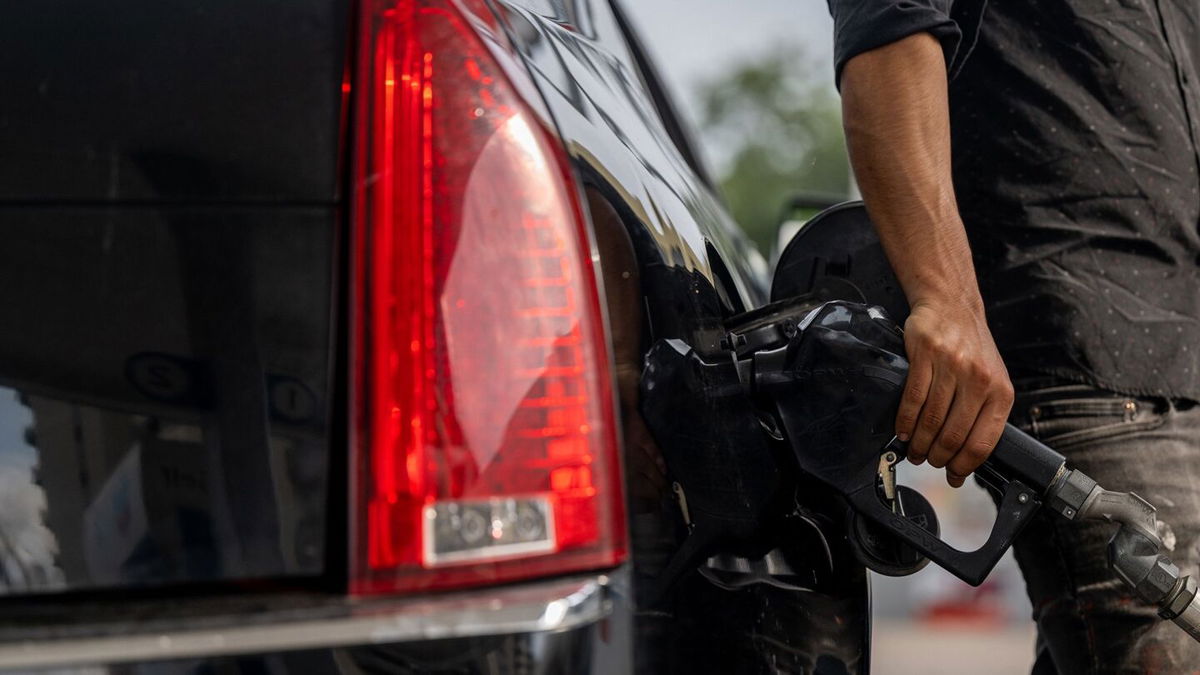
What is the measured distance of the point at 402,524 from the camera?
105 centimetres

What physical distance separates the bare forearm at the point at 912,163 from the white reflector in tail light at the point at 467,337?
0.60 metres

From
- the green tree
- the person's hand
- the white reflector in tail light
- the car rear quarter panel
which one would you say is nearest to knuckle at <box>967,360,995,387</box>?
the person's hand

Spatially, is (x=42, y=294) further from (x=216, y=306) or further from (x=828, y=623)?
(x=828, y=623)

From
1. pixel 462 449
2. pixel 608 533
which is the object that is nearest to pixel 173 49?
pixel 462 449

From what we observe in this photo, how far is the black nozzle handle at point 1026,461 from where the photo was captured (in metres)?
1.51

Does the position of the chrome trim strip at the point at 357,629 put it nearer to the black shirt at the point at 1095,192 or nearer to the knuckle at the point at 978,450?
the knuckle at the point at 978,450

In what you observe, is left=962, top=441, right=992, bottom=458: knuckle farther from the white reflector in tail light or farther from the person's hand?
the white reflector in tail light

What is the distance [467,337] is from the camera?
1.08m

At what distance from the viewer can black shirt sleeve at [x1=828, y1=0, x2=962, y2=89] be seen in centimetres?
160

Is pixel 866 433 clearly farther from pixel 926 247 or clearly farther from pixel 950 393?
pixel 926 247

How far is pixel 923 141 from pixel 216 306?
3.09 feet

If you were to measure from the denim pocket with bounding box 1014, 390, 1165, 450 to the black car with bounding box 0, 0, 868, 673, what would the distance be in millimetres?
901

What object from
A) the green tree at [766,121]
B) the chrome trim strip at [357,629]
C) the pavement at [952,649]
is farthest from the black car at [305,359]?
the green tree at [766,121]

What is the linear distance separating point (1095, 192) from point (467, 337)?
1179mm
